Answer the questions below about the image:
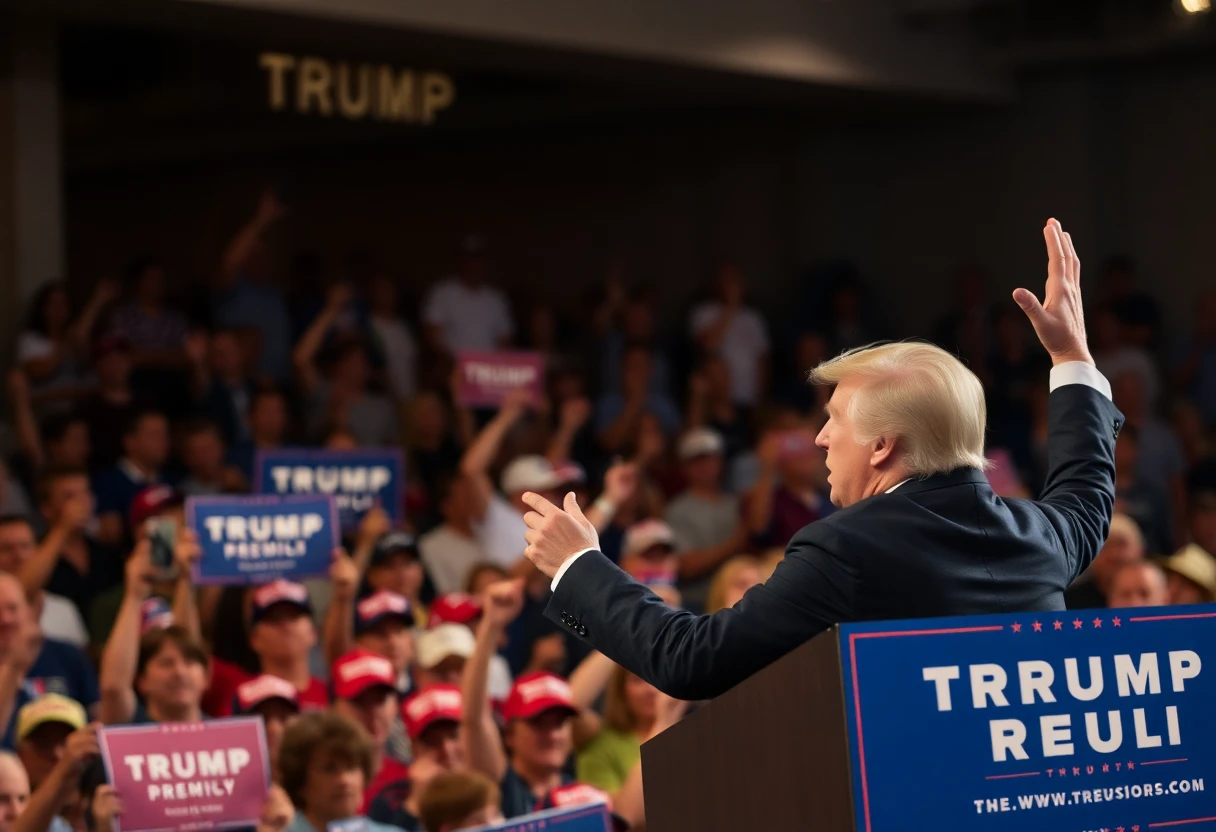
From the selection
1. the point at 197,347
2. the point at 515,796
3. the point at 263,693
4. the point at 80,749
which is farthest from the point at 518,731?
the point at 197,347

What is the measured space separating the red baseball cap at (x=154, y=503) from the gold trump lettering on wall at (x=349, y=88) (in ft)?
9.62

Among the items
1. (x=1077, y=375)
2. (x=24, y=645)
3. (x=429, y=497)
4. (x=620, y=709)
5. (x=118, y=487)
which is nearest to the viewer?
(x=1077, y=375)

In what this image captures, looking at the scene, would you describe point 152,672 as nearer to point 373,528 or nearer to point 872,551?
point 373,528

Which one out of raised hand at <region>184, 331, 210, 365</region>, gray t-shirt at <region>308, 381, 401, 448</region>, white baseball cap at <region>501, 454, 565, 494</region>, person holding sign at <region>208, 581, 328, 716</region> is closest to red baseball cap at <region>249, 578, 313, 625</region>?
person holding sign at <region>208, 581, 328, 716</region>

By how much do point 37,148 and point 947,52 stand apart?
481cm

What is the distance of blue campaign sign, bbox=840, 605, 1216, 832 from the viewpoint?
69.1 inches

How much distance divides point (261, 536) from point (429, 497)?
2146mm

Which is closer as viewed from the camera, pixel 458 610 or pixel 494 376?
pixel 458 610

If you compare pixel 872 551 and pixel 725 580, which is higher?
pixel 872 551

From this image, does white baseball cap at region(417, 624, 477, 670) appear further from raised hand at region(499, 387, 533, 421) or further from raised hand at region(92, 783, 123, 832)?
raised hand at region(499, 387, 533, 421)

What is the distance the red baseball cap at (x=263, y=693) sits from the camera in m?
4.39

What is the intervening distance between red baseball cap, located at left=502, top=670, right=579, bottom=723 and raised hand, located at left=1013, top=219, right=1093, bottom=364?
226 centimetres

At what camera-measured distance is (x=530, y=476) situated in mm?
6648

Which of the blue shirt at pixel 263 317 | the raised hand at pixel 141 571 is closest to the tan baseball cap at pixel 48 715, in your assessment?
the raised hand at pixel 141 571
